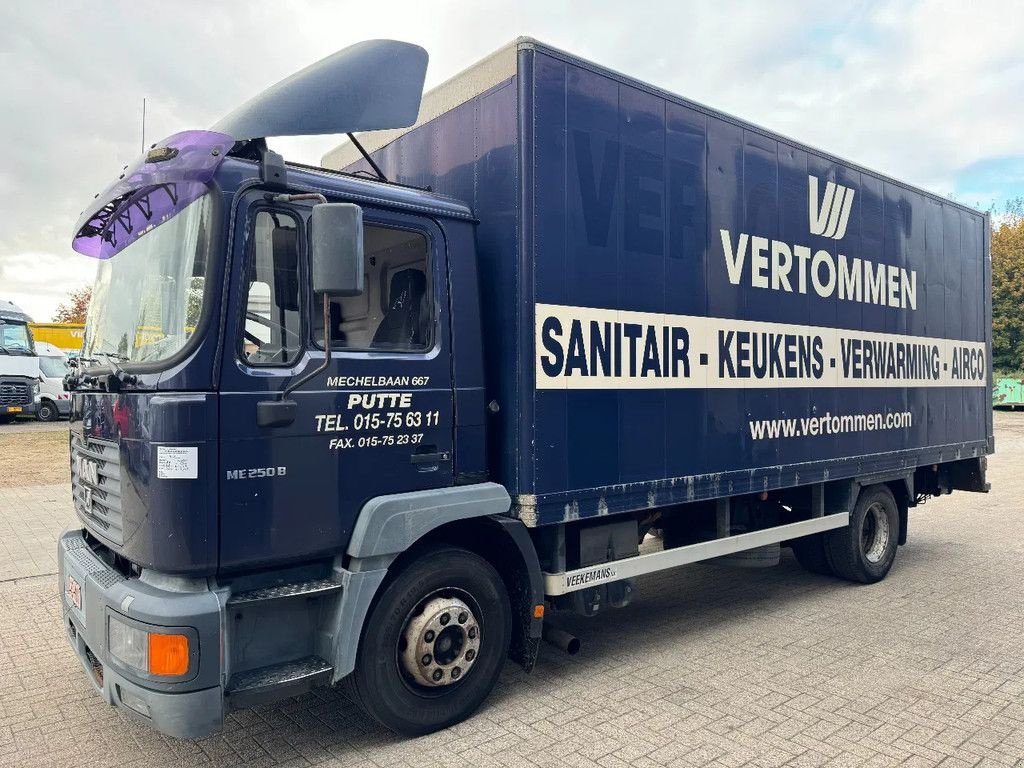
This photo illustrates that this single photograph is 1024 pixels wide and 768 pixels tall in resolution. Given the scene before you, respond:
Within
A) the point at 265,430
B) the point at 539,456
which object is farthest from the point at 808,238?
the point at 265,430

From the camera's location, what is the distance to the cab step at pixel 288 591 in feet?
10.9

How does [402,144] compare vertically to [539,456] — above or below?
above

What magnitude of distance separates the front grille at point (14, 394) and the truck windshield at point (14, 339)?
0.94 m

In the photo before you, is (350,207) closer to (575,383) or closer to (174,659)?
(575,383)

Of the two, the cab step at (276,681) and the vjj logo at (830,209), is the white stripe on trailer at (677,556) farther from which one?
the vjj logo at (830,209)

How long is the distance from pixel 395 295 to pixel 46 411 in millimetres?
24436

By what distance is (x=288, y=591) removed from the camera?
344 centimetres

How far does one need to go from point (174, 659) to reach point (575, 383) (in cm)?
231

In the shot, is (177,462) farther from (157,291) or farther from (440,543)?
(440,543)

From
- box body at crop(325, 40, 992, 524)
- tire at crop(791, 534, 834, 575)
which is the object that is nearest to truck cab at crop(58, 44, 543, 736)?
box body at crop(325, 40, 992, 524)

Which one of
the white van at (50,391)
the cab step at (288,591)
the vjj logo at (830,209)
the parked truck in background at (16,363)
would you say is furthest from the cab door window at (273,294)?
the white van at (50,391)

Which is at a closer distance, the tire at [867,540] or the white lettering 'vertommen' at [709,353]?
the white lettering 'vertommen' at [709,353]

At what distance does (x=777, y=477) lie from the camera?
5.51 meters

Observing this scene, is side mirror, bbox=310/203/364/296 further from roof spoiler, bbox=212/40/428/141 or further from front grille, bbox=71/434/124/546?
front grille, bbox=71/434/124/546
